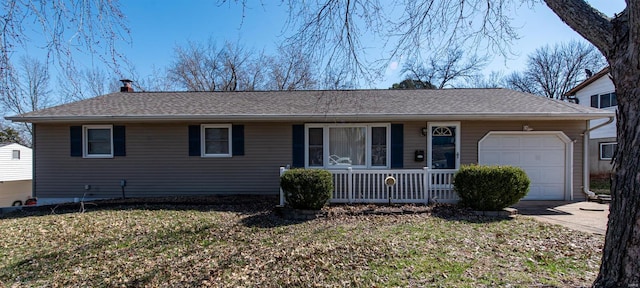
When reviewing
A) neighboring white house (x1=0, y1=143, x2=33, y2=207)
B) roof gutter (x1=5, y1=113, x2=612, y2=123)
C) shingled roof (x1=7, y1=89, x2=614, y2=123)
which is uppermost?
shingled roof (x1=7, y1=89, x2=614, y2=123)

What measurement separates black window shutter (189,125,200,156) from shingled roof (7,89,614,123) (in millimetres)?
492

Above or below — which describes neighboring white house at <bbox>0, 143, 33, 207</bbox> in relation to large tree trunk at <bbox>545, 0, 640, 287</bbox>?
below

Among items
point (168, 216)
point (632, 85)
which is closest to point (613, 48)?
point (632, 85)

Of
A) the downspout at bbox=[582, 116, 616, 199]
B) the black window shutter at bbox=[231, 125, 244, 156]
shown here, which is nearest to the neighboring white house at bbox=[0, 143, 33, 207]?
the black window shutter at bbox=[231, 125, 244, 156]

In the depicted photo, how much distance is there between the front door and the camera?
8.45 metres

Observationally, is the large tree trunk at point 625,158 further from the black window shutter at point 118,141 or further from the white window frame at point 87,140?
the white window frame at point 87,140

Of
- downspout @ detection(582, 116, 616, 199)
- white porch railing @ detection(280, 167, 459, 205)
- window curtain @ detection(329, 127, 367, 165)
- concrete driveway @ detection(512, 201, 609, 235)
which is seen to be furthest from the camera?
window curtain @ detection(329, 127, 367, 165)

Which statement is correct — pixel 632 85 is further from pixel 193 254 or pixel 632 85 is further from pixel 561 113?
pixel 561 113

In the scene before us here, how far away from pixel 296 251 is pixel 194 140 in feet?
19.1

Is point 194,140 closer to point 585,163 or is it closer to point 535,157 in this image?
point 535,157

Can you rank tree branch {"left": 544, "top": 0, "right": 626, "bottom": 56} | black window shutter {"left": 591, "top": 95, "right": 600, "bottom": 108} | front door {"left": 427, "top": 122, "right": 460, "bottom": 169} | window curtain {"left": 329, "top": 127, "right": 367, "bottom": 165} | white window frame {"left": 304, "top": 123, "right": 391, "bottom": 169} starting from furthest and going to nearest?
black window shutter {"left": 591, "top": 95, "right": 600, "bottom": 108}, window curtain {"left": 329, "top": 127, "right": 367, "bottom": 165}, white window frame {"left": 304, "top": 123, "right": 391, "bottom": 169}, front door {"left": 427, "top": 122, "right": 460, "bottom": 169}, tree branch {"left": 544, "top": 0, "right": 626, "bottom": 56}

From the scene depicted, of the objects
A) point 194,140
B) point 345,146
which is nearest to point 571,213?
point 345,146

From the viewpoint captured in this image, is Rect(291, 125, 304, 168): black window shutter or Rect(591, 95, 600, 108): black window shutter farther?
Rect(591, 95, 600, 108): black window shutter

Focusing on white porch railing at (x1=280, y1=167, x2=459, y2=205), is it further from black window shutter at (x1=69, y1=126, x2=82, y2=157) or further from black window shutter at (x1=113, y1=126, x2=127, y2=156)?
black window shutter at (x1=69, y1=126, x2=82, y2=157)
